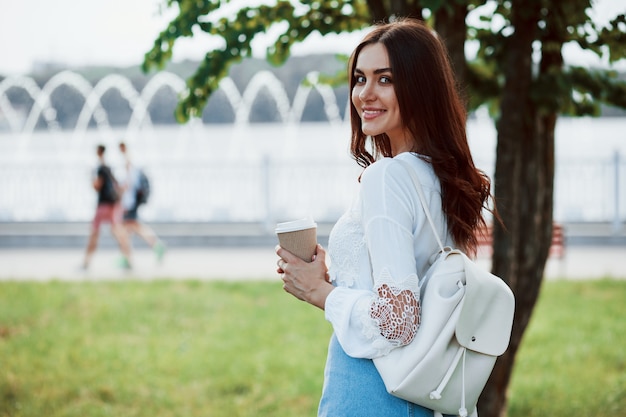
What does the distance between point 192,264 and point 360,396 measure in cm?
797

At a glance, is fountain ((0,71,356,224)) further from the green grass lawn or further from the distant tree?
the green grass lawn

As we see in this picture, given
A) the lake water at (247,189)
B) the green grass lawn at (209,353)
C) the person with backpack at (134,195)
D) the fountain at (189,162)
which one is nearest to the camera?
the green grass lawn at (209,353)

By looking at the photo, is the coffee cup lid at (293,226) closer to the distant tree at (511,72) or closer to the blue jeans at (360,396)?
the blue jeans at (360,396)

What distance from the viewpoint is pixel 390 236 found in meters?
1.70

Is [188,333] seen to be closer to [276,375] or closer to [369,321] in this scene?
[276,375]

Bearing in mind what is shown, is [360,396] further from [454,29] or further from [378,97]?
[454,29]

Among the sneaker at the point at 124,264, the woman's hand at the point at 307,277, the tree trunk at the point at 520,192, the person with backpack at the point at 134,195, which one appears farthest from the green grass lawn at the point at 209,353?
the woman's hand at the point at 307,277

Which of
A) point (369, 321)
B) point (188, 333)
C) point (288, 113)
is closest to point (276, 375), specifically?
point (188, 333)

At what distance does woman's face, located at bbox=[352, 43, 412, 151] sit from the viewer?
1854 millimetres

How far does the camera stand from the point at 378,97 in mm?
1867

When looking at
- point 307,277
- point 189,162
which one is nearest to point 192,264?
point 189,162

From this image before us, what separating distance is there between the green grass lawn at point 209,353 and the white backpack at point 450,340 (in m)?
2.91

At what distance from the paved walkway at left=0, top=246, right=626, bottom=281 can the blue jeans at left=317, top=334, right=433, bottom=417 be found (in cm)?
659

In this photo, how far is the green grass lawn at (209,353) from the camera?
4.64 m
